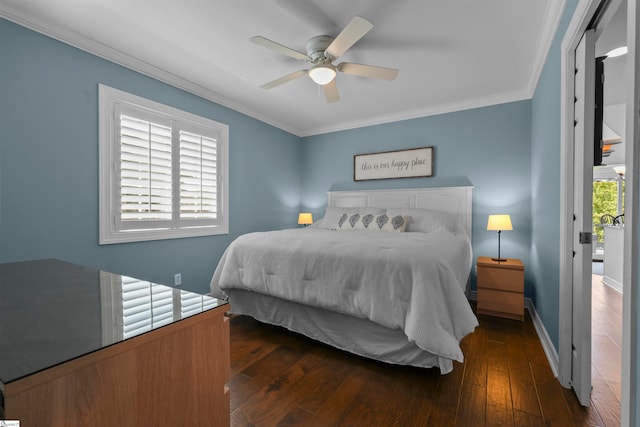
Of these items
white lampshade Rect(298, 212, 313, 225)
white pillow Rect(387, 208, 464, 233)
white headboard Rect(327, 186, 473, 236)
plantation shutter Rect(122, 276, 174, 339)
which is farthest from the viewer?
white lampshade Rect(298, 212, 313, 225)

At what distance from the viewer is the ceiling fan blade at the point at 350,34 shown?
177 centimetres

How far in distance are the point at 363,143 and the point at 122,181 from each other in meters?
3.13

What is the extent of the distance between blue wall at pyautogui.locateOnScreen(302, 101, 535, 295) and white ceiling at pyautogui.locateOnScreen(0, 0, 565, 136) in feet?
0.96

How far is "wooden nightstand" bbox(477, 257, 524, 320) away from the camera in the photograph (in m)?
2.72

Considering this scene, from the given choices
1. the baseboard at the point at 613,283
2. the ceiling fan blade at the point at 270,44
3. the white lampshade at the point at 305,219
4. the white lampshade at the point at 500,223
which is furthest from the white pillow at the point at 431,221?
the baseboard at the point at 613,283

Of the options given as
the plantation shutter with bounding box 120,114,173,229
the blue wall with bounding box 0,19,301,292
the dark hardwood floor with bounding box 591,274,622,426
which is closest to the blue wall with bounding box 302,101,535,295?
the dark hardwood floor with bounding box 591,274,622,426

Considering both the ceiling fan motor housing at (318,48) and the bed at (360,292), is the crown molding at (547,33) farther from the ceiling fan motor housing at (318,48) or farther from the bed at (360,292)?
the bed at (360,292)

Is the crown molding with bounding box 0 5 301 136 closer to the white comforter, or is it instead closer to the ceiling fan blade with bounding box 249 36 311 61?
the ceiling fan blade with bounding box 249 36 311 61

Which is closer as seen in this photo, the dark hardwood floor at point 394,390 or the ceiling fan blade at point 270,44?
the dark hardwood floor at point 394,390

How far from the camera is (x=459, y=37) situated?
227cm

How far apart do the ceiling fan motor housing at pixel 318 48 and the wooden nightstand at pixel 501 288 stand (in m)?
2.48

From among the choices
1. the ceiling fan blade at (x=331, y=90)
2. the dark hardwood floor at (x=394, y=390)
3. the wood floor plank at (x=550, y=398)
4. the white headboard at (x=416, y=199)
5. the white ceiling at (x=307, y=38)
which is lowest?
the dark hardwood floor at (x=394, y=390)

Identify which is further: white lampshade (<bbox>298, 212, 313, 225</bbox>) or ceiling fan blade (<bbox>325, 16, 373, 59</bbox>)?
white lampshade (<bbox>298, 212, 313, 225</bbox>)

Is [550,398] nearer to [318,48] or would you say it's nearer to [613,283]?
[318,48]
